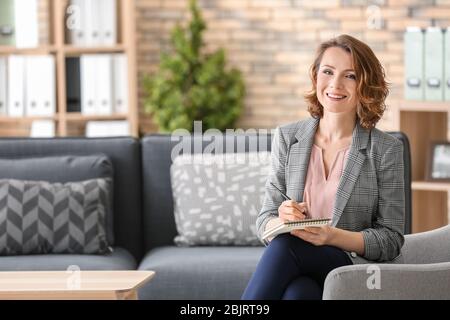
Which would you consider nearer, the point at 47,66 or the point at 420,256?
the point at 420,256

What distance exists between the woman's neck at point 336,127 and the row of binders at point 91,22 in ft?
9.27

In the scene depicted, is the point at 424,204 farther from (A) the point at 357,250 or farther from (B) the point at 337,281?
(B) the point at 337,281

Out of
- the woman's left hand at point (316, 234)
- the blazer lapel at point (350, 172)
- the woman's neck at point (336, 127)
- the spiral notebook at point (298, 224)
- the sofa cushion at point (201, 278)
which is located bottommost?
the sofa cushion at point (201, 278)

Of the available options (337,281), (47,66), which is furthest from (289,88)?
(337,281)

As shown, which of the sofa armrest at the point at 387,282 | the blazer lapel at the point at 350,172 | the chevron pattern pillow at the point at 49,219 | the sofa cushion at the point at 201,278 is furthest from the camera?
the chevron pattern pillow at the point at 49,219

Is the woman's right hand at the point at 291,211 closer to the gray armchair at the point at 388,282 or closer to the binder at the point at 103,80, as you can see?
the gray armchair at the point at 388,282

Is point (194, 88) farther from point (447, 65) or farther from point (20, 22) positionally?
point (447, 65)

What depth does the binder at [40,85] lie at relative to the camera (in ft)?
18.3

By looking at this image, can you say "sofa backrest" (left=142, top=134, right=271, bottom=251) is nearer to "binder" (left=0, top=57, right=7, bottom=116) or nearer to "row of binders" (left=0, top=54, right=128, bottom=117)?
"row of binders" (left=0, top=54, right=128, bottom=117)

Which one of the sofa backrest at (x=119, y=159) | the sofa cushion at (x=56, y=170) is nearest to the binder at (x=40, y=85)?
the sofa backrest at (x=119, y=159)

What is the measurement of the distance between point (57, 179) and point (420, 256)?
5.38ft

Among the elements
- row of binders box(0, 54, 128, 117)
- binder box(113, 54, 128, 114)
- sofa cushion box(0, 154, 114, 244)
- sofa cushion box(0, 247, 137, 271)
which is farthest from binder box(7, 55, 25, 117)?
sofa cushion box(0, 247, 137, 271)

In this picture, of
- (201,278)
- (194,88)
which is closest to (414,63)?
(194,88)

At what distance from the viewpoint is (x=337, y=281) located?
254 cm
